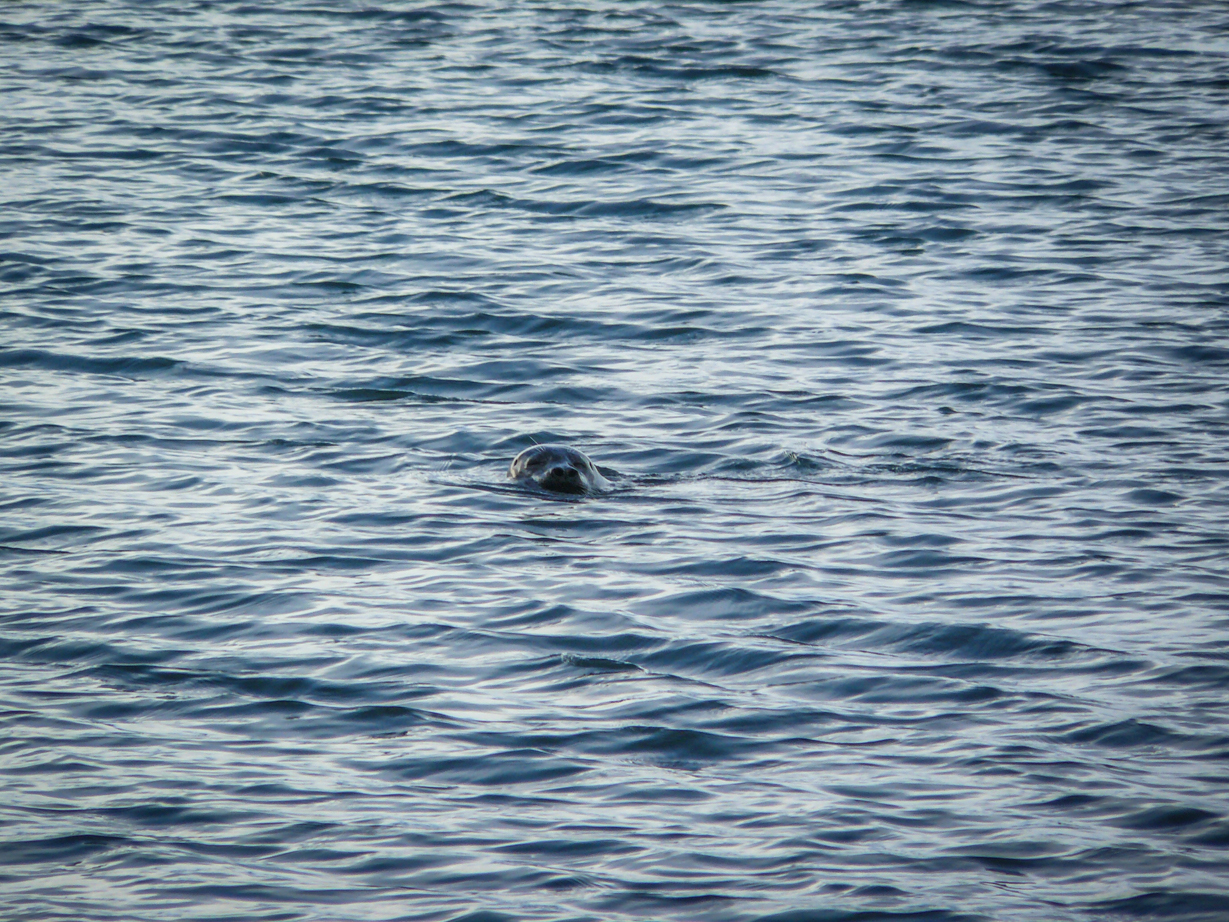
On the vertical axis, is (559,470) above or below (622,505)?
above

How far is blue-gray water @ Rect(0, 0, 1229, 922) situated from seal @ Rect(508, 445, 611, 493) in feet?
0.43

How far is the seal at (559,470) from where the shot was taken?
414 inches

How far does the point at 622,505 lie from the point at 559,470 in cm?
50

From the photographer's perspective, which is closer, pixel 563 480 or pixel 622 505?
pixel 622 505

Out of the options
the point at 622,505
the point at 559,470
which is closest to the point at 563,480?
the point at 559,470

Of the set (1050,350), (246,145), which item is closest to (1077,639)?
(1050,350)

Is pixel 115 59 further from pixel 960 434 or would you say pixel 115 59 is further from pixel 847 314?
pixel 960 434

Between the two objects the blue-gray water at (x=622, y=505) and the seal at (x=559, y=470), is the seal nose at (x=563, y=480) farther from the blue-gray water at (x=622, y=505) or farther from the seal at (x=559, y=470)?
the blue-gray water at (x=622, y=505)

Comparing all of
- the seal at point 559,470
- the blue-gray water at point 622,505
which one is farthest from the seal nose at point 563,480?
the blue-gray water at point 622,505

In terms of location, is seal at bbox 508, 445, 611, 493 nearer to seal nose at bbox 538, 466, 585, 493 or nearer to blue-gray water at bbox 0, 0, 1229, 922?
seal nose at bbox 538, 466, 585, 493

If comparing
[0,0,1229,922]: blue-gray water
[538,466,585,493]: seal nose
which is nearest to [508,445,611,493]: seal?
[538,466,585,493]: seal nose

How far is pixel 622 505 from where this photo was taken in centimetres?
1044

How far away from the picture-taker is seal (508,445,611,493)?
1051 centimetres

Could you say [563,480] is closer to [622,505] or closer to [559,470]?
[559,470]
